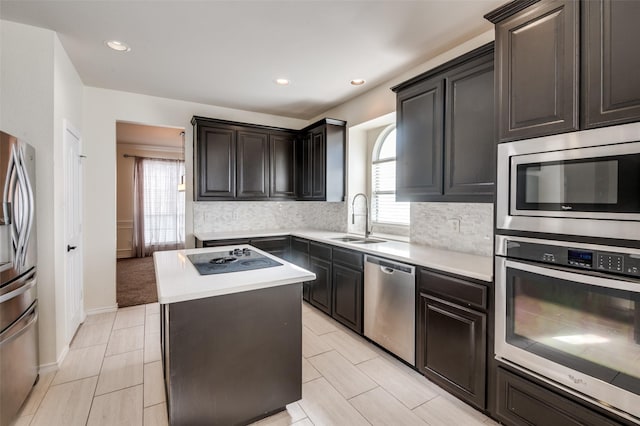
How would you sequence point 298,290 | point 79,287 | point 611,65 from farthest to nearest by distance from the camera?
point 79,287 → point 298,290 → point 611,65

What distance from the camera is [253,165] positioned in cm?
419

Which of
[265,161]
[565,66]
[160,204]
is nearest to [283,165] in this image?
[265,161]

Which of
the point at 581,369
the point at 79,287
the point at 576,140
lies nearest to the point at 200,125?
the point at 79,287

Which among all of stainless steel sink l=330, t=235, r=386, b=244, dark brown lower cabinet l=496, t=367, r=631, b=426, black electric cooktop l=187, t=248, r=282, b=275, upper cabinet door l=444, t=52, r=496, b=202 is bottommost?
dark brown lower cabinet l=496, t=367, r=631, b=426

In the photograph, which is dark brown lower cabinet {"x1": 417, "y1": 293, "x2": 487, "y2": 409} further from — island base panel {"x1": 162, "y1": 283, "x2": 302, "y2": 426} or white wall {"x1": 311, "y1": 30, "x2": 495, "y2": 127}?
white wall {"x1": 311, "y1": 30, "x2": 495, "y2": 127}

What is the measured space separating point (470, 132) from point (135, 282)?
17.7 feet

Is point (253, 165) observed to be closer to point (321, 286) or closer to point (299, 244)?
point (299, 244)

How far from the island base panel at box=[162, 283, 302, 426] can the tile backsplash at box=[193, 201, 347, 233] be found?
95.3 inches

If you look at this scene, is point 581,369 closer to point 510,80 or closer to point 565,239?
point 565,239

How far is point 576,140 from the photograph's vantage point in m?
1.37

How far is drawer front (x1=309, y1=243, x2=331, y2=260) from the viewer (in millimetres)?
3441

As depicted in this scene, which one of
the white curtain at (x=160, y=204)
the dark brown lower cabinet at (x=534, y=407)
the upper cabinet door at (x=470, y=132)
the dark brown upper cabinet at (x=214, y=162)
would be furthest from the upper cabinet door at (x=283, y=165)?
the white curtain at (x=160, y=204)

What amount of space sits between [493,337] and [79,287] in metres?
4.03

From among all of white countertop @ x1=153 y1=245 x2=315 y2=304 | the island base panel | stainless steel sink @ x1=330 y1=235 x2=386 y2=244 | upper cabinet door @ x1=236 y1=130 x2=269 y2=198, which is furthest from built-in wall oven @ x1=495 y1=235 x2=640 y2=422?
upper cabinet door @ x1=236 y1=130 x2=269 y2=198
